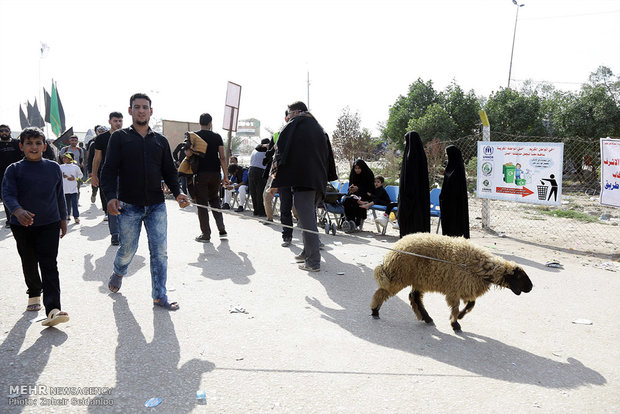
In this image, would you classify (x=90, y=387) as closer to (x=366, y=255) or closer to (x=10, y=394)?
(x=10, y=394)

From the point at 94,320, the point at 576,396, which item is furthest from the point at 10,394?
the point at 576,396

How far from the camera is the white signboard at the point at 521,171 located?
28.5 feet

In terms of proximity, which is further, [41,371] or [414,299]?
[414,299]

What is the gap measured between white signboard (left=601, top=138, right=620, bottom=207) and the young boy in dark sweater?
8781 mm

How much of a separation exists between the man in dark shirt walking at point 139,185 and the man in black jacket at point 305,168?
1952 millimetres

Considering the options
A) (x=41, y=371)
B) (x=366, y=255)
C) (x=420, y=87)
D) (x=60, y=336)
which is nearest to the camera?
(x=41, y=371)

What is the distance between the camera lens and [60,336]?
3.83 m

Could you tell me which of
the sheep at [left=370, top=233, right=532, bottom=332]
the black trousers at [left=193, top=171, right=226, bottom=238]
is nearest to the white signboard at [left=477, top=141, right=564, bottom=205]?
the sheep at [left=370, top=233, right=532, bottom=332]

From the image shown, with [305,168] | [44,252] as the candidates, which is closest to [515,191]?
[305,168]

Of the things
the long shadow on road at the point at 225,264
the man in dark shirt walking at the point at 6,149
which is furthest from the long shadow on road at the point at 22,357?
the man in dark shirt walking at the point at 6,149

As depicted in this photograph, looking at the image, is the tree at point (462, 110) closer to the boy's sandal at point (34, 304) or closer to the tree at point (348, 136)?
the tree at point (348, 136)

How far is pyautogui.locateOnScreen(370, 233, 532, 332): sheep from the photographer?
3895mm

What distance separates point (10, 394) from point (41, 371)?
0.33 meters

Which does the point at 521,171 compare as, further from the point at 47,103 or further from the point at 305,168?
the point at 47,103
